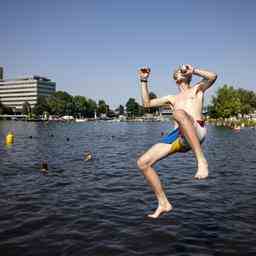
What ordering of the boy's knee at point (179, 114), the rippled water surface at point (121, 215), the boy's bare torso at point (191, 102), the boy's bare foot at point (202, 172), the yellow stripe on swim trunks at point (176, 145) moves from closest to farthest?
the boy's bare foot at point (202, 172), the boy's knee at point (179, 114), the yellow stripe on swim trunks at point (176, 145), the boy's bare torso at point (191, 102), the rippled water surface at point (121, 215)

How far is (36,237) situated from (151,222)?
144 inches

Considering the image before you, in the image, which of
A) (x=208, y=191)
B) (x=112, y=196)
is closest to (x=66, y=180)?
(x=112, y=196)

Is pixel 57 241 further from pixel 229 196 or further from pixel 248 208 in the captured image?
pixel 229 196

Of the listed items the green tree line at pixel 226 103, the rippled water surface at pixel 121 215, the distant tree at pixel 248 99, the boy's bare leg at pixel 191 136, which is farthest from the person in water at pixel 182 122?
the distant tree at pixel 248 99

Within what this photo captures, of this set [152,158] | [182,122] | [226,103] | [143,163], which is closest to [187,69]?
[182,122]

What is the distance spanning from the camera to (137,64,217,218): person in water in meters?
7.17

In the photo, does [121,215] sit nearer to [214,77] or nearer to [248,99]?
[214,77]

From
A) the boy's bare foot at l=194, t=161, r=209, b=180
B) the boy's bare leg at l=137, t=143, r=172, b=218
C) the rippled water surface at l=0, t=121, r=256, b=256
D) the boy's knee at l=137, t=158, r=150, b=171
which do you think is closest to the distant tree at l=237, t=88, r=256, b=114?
the rippled water surface at l=0, t=121, r=256, b=256

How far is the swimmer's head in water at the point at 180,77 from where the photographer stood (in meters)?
7.98

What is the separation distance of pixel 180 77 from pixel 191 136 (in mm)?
1691

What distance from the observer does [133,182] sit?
1883 centimetres

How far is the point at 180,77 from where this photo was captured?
8055 millimetres

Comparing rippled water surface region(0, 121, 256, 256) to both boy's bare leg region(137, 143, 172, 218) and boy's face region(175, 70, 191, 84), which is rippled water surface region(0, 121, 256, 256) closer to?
boy's bare leg region(137, 143, 172, 218)

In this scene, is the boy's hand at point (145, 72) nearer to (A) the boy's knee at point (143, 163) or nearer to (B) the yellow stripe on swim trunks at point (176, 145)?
(B) the yellow stripe on swim trunks at point (176, 145)
